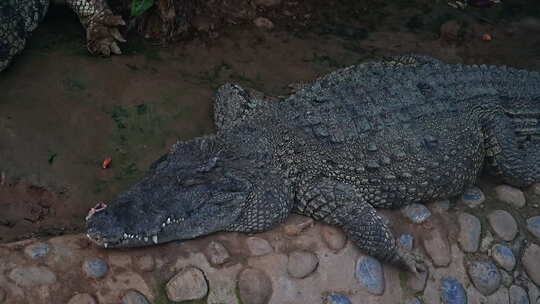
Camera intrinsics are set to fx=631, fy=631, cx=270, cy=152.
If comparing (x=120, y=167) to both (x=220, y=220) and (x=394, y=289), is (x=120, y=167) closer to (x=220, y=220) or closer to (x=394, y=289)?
(x=220, y=220)

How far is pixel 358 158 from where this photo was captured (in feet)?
12.8

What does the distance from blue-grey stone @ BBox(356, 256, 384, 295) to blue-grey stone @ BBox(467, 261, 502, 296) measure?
24.1 inches

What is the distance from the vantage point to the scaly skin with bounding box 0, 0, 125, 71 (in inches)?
176

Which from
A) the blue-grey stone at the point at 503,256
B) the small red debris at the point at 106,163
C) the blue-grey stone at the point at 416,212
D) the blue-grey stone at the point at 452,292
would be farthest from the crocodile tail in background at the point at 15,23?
the blue-grey stone at the point at 503,256

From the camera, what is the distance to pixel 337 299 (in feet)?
11.3

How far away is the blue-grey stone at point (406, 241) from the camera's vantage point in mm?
3803

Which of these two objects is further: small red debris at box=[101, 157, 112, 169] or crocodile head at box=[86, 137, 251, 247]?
small red debris at box=[101, 157, 112, 169]

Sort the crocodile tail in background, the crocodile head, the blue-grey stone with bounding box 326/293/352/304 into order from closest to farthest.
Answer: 1. the crocodile head
2. the blue-grey stone with bounding box 326/293/352/304
3. the crocodile tail in background

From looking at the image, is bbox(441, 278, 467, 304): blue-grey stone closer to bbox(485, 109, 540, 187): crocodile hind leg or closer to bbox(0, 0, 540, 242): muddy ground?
bbox(485, 109, 540, 187): crocodile hind leg

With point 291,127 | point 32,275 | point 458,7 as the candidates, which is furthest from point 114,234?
point 458,7

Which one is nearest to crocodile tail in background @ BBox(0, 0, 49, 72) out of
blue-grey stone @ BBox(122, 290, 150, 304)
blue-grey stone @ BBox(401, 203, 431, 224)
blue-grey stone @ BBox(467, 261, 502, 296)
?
blue-grey stone @ BBox(122, 290, 150, 304)

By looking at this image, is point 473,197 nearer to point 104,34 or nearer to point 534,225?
point 534,225

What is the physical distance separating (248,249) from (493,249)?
1.58 m

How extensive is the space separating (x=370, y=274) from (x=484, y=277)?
29.9 inches
